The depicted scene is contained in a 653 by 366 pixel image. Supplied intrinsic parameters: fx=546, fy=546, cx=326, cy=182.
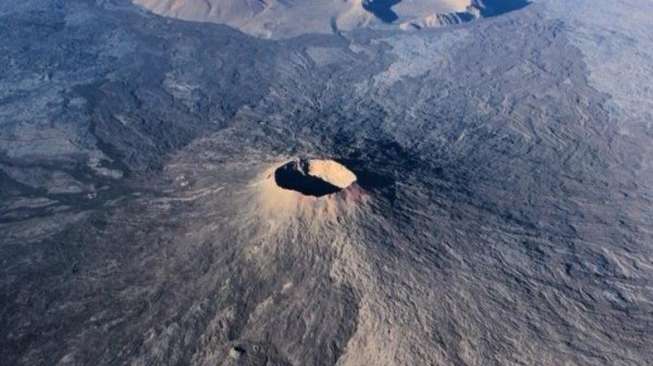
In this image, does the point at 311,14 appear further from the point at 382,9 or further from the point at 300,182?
the point at 300,182

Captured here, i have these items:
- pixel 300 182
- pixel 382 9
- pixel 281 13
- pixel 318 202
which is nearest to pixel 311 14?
pixel 281 13

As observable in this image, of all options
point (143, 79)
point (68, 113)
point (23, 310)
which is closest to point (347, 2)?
point (143, 79)

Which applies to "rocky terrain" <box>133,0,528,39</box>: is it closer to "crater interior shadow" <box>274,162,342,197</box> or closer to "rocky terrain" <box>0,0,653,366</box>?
"rocky terrain" <box>0,0,653,366</box>

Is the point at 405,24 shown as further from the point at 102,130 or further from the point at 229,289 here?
the point at 229,289

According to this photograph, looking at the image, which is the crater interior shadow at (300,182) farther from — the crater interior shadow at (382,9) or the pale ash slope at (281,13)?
the crater interior shadow at (382,9)

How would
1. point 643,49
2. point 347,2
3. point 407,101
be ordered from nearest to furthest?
point 407,101 < point 643,49 < point 347,2

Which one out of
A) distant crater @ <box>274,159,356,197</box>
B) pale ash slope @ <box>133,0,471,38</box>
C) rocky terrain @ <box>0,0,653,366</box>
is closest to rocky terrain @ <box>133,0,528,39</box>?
pale ash slope @ <box>133,0,471,38</box>
